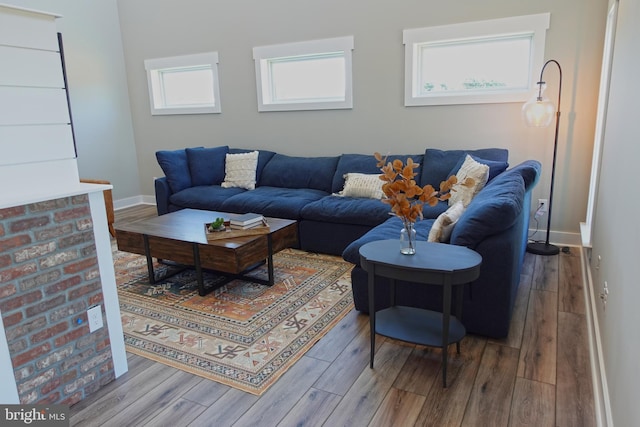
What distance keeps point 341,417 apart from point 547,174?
3.19m

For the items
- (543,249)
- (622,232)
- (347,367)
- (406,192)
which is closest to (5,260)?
(347,367)

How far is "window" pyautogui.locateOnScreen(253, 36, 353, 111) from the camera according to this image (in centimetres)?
470

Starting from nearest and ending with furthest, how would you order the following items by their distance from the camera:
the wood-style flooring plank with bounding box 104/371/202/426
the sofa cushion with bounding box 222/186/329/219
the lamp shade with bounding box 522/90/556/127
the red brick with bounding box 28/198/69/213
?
the red brick with bounding box 28/198/69/213 → the wood-style flooring plank with bounding box 104/371/202/426 → the lamp shade with bounding box 522/90/556/127 → the sofa cushion with bounding box 222/186/329/219

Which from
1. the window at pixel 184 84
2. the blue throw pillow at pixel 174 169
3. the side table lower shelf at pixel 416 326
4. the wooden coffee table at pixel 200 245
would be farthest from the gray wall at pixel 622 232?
the window at pixel 184 84

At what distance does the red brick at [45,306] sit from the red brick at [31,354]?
0.15 m

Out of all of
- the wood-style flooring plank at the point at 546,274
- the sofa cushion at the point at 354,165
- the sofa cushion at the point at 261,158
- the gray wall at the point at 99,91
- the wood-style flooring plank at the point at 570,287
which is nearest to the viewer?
the wood-style flooring plank at the point at 570,287

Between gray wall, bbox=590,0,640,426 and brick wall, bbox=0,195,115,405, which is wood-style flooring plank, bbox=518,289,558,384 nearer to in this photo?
A: gray wall, bbox=590,0,640,426

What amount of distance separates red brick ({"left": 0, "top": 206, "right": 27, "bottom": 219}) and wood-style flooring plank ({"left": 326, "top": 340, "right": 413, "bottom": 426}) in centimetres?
155

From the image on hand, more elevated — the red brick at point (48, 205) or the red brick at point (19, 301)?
the red brick at point (48, 205)

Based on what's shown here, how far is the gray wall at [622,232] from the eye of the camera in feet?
4.54

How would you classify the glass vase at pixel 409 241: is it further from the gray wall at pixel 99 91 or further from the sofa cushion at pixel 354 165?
the gray wall at pixel 99 91

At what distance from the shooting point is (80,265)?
1983 millimetres

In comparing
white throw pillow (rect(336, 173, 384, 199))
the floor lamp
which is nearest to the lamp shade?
the floor lamp

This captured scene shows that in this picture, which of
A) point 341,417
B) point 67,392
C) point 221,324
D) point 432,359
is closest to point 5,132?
point 67,392
